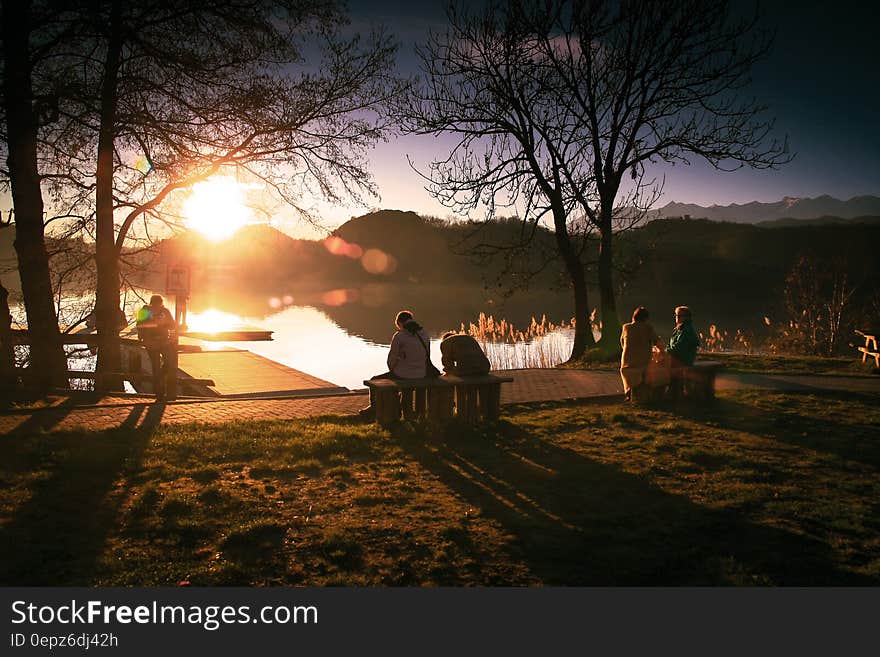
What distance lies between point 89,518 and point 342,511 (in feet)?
6.34

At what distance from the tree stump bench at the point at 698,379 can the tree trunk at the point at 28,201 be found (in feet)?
32.8

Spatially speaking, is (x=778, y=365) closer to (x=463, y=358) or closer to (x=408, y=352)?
(x=463, y=358)

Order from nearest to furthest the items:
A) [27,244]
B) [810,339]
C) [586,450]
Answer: [586,450], [27,244], [810,339]

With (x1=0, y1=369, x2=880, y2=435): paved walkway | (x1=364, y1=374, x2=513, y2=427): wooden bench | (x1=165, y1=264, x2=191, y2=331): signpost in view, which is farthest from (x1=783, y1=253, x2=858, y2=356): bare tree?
(x1=165, y1=264, x2=191, y2=331): signpost

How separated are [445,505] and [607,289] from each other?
1357cm

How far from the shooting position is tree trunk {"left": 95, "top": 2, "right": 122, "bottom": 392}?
38.2ft

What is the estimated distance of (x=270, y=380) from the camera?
14.7 m

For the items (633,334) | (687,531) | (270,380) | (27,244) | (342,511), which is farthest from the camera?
(270,380)

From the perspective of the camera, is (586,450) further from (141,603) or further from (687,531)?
(141,603)

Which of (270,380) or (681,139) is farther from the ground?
(681,139)

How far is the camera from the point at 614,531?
203 inches

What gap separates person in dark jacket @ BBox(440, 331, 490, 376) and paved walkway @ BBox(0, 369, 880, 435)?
1.68m

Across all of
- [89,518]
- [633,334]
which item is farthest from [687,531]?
[633,334]

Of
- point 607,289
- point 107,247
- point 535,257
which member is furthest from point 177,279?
point 535,257
